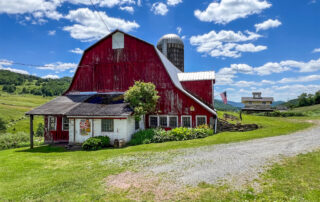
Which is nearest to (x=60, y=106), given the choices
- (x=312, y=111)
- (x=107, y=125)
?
(x=107, y=125)

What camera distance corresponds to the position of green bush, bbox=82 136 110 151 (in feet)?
52.1

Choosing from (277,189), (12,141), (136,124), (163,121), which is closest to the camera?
(277,189)

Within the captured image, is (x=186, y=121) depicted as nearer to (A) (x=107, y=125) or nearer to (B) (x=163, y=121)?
(B) (x=163, y=121)

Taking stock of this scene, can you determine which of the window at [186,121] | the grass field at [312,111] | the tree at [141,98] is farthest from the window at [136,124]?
the grass field at [312,111]

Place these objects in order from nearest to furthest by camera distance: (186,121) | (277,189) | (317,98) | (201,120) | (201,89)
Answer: (277,189)
(201,120)
(186,121)
(201,89)
(317,98)

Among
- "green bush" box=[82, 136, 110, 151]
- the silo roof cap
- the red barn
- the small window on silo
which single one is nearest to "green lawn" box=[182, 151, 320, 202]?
the red barn

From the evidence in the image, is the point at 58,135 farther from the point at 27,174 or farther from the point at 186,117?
the point at 186,117

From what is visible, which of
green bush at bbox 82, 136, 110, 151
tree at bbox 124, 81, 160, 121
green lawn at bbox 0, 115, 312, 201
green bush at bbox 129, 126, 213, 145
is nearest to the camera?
green lawn at bbox 0, 115, 312, 201

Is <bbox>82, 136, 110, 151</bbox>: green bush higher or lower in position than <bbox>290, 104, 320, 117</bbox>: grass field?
lower

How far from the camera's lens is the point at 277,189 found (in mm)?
6387

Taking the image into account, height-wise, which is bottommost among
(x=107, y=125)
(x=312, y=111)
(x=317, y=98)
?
(x=107, y=125)

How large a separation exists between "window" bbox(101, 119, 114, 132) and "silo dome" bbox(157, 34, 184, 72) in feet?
75.5

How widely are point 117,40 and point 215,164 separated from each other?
62.3ft

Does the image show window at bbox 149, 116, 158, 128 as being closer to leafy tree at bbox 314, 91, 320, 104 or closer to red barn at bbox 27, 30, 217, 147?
red barn at bbox 27, 30, 217, 147
